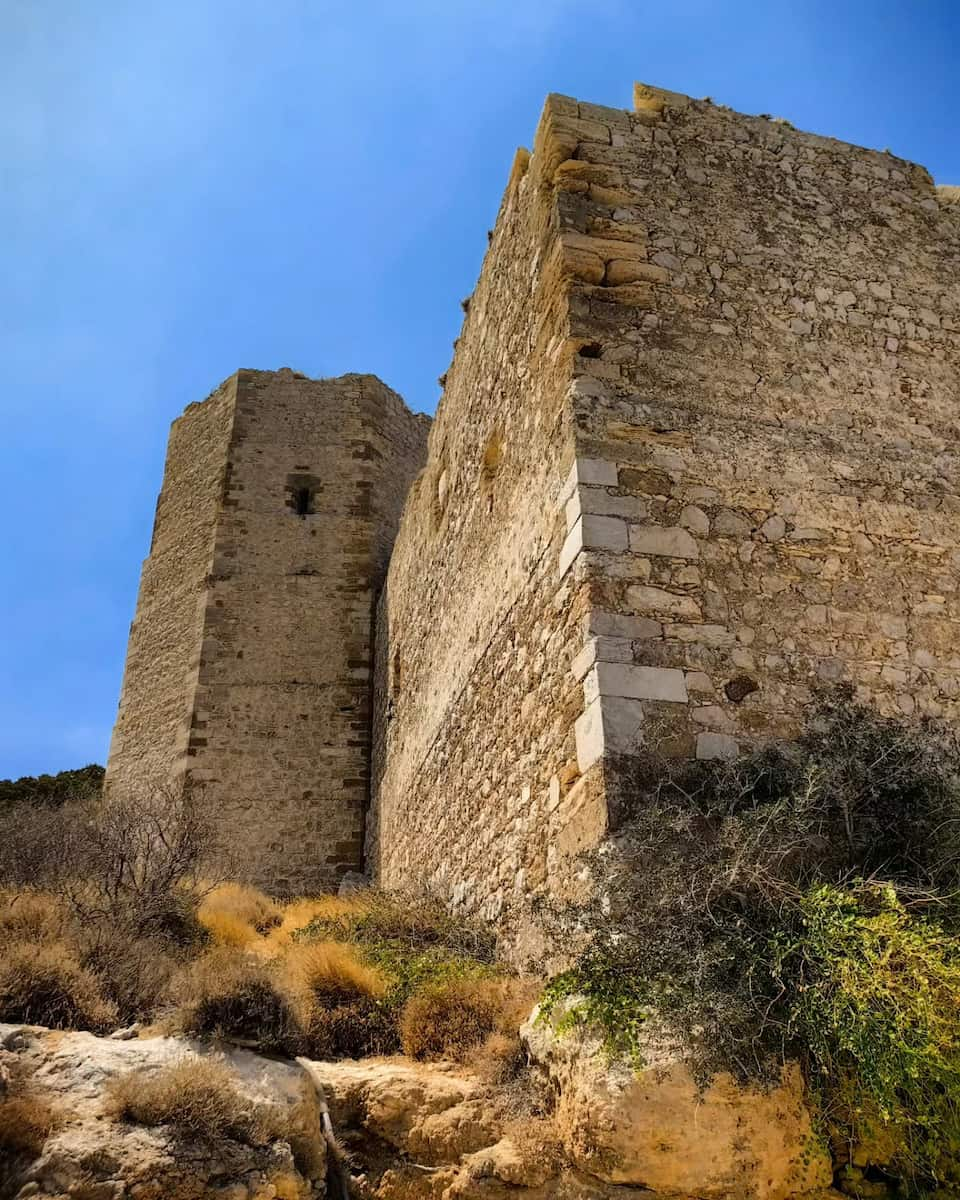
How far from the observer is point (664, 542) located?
5.09m

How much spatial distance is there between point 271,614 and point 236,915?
6.14 m

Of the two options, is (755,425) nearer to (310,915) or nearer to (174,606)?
(310,915)

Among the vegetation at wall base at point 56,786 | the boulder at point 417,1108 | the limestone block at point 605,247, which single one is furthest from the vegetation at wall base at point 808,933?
the vegetation at wall base at point 56,786

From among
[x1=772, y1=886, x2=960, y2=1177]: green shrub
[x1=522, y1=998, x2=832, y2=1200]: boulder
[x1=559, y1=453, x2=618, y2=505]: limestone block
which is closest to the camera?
[x1=772, y1=886, x2=960, y2=1177]: green shrub

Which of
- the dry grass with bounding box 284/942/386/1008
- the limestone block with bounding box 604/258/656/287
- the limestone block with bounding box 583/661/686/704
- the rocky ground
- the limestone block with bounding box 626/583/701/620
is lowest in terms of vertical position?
the rocky ground

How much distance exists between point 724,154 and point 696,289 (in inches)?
49.7

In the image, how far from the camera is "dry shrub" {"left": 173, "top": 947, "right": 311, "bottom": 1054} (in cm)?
418

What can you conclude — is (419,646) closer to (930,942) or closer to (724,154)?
(724,154)

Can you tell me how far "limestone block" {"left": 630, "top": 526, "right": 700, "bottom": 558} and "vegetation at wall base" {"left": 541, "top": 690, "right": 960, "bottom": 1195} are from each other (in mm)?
1127

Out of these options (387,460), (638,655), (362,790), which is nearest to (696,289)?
(638,655)

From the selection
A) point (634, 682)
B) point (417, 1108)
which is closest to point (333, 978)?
point (417, 1108)

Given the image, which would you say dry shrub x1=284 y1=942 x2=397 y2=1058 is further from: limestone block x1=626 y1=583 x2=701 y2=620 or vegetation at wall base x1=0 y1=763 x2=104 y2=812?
vegetation at wall base x1=0 y1=763 x2=104 y2=812

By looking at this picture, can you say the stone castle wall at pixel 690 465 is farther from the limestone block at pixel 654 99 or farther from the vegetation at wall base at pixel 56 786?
the vegetation at wall base at pixel 56 786

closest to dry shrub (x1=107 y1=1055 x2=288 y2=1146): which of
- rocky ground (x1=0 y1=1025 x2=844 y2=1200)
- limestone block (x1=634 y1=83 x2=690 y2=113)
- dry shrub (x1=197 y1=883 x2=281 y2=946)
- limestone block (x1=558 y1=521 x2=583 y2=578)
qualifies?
rocky ground (x1=0 y1=1025 x2=844 y2=1200)
